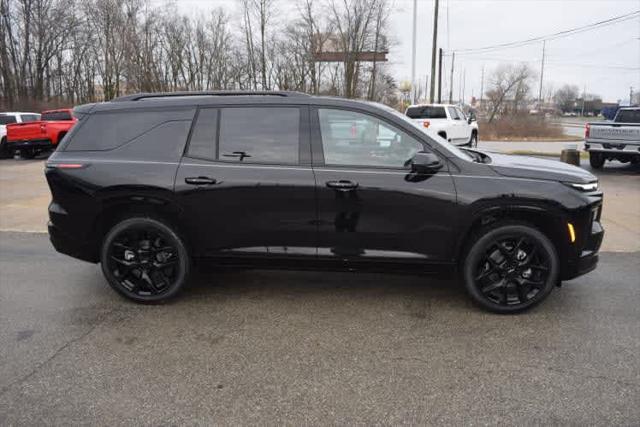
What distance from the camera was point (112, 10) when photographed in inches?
1587

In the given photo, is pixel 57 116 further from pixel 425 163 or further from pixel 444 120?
pixel 425 163

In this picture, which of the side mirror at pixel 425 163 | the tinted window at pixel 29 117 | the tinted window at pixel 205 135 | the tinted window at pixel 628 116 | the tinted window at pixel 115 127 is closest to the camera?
the side mirror at pixel 425 163

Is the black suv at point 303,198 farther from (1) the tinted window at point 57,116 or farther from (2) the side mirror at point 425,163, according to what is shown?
(1) the tinted window at point 57,116

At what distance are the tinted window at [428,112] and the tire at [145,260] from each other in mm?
15143

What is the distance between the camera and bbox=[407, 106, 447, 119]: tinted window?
17.8 meters

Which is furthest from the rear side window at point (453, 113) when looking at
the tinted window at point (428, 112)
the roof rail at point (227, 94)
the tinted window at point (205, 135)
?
the tinted window at point (205, 135)

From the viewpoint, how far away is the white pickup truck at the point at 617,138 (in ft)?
43.2

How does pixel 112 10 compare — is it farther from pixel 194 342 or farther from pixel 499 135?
pixel 194 342

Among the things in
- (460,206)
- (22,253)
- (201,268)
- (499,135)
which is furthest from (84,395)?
(499,135)

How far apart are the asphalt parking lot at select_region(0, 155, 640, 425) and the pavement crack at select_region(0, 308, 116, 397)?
12 millimetres

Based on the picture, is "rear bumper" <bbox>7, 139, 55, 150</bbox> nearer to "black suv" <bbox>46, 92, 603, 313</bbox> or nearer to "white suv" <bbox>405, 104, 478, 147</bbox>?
"white suv" <bbox>405, 104, 478, 147</bbox>

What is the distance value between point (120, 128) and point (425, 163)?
2.63 meters

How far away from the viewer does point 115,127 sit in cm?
429

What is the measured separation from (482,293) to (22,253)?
17.5 feet
